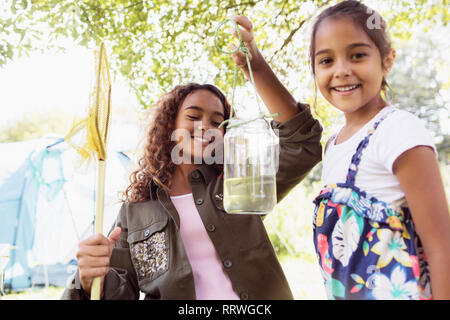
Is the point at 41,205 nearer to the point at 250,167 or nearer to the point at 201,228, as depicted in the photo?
the point at 201,228

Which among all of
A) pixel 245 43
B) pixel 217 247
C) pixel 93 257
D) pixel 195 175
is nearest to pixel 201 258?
pixel 217 247

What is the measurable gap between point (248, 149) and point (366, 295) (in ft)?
2.52

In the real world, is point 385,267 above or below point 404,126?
below

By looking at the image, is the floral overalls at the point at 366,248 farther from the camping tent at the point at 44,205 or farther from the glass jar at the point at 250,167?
the camping tent at the point at 44,205

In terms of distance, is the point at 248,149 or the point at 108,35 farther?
the point at 108,35

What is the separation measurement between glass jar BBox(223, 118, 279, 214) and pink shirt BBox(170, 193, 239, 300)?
0.33 m

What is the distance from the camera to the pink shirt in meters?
1.70

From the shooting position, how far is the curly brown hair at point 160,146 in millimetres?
2014

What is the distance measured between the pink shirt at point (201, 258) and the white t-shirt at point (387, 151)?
2.21 feet

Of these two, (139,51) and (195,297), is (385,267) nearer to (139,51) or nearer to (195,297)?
(195,297)

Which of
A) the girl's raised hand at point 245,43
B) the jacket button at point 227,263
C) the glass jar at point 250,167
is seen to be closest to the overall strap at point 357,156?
the glass jar at point 250,167
